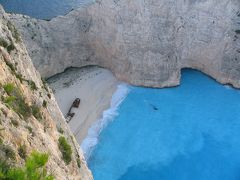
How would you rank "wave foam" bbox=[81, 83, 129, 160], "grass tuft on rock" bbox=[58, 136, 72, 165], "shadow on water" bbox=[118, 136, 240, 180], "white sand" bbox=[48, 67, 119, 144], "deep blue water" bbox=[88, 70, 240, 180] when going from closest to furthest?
"grass tuft on rock" bbox=[58, 136, 72, 165] → "shadow on water" bbox=[118, 136, 240, 180] → "deep blue water" bbox=[88, 70, 240, 180] → "wave foam" bbox=[81, 83, 129, 160] → "white sand" bbox=[48, 67, 119, 144]

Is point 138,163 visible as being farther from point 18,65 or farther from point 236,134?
point 18,65

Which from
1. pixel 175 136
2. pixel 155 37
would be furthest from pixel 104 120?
pixel 155 37

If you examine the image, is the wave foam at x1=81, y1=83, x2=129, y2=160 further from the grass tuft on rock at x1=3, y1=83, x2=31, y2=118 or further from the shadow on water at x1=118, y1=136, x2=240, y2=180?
the grass tuft on rock at x1=3, y1=83, x2=31, y2=118

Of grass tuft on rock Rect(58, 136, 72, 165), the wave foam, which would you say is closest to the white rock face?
the wave foam

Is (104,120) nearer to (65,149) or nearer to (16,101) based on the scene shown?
(65,149)

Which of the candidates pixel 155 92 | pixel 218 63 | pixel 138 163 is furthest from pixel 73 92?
pixel 218 63

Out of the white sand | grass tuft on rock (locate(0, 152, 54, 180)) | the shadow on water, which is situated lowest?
the shadow on water
